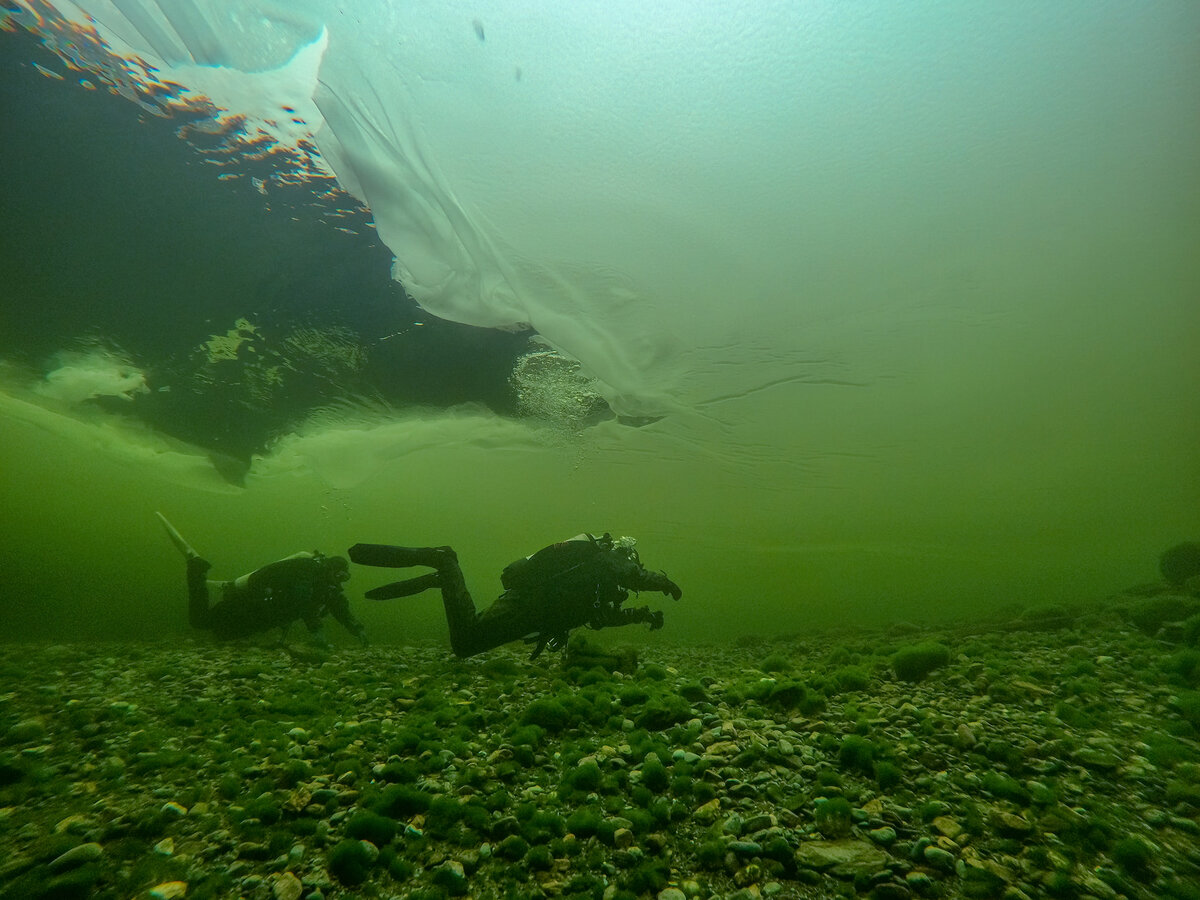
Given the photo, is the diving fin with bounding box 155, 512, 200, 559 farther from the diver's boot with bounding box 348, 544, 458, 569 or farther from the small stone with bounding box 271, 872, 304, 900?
the small stone with bounding box 271, 872, 304, 900

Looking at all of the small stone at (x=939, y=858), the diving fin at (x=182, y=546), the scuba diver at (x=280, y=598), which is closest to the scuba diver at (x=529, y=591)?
the scuba diver at (x=280, y=598)

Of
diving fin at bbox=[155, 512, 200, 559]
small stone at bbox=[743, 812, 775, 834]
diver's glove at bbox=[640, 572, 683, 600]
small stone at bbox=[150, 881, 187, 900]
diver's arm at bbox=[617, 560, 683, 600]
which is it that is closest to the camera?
small stone at bbox=[150, 881, 187, 900]

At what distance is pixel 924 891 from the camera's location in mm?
2191

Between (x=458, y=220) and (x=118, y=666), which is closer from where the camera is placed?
(x=118, y=666)

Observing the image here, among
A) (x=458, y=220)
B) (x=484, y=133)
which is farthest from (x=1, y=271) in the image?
(x=484, y=133)

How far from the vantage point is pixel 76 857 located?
2.29m

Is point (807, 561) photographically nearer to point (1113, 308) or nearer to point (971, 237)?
point (1113, 308)

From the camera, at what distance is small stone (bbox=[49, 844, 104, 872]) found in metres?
2.25

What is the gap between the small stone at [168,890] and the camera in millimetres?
2121

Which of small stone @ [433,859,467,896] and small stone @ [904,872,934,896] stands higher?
small stone @ [433,859,467,896]

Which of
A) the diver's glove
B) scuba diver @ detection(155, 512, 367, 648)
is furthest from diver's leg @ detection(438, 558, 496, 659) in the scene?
scuba diver @ detection(155, 512, 367, 648)

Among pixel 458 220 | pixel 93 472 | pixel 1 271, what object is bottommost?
pixel 458 220

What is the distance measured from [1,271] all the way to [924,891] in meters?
17.1

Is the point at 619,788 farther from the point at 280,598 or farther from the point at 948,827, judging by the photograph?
the point at 280,598
